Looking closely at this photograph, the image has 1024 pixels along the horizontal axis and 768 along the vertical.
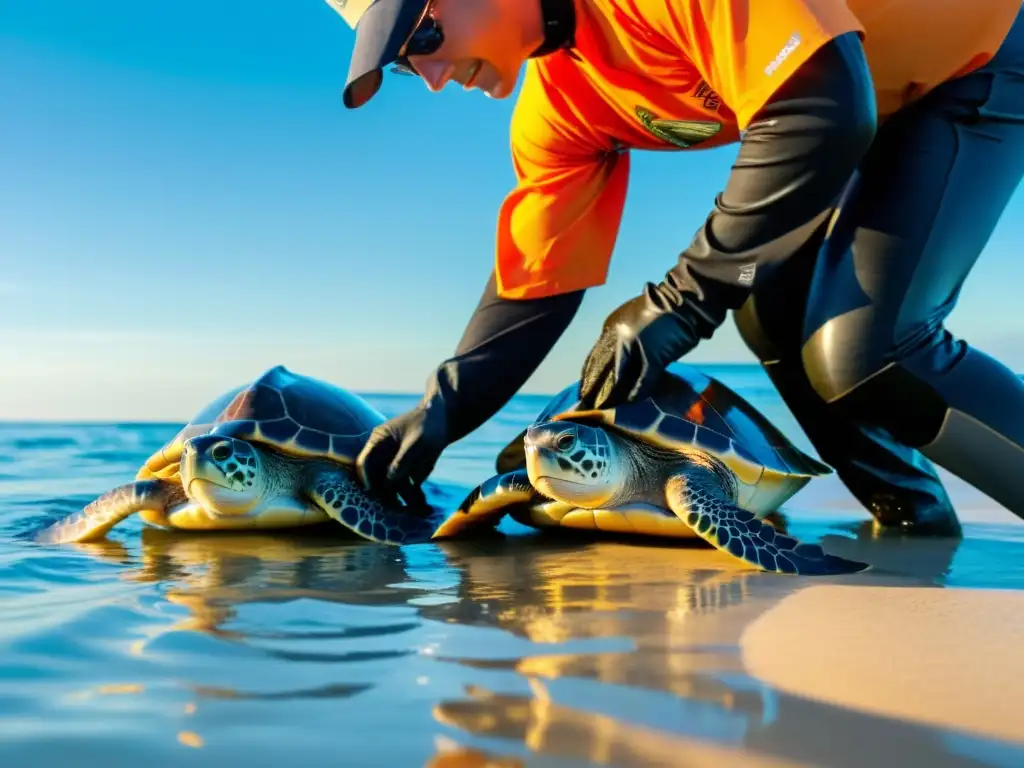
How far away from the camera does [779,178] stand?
86.4 inches

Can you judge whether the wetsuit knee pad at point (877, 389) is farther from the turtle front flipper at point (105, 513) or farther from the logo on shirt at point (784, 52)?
the turtle front flipper at point (105, 513)

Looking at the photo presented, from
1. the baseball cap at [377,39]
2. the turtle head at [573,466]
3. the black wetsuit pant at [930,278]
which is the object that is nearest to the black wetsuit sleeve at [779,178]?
the black wetsuit pant at [930,278]

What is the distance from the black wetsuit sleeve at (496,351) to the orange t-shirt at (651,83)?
0.07 metres

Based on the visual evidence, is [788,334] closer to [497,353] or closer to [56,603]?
[497,353]

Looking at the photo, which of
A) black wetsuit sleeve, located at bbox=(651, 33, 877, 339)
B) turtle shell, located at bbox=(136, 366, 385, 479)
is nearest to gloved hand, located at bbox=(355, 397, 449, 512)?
turtle shell, located at bbox=(136, 366, 385, 479)

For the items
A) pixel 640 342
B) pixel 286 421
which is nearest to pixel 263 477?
pixel 286 421

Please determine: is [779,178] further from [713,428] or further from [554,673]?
[554,673]

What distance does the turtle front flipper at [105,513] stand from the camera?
3.19 m

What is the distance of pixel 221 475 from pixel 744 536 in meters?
1.87

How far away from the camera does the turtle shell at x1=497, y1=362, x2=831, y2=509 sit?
3156 mm

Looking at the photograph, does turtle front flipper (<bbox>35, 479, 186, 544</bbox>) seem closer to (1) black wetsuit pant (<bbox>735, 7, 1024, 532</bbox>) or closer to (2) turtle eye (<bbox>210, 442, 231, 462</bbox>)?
(2) turtle eye (<bbox>210, 442, 231, 462</bbox>)

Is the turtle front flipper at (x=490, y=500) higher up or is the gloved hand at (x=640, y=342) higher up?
the gloved hand at (x=640, y=342)

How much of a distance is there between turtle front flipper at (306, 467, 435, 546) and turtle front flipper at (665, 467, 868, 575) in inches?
36.2

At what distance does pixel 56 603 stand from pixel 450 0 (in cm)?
168
